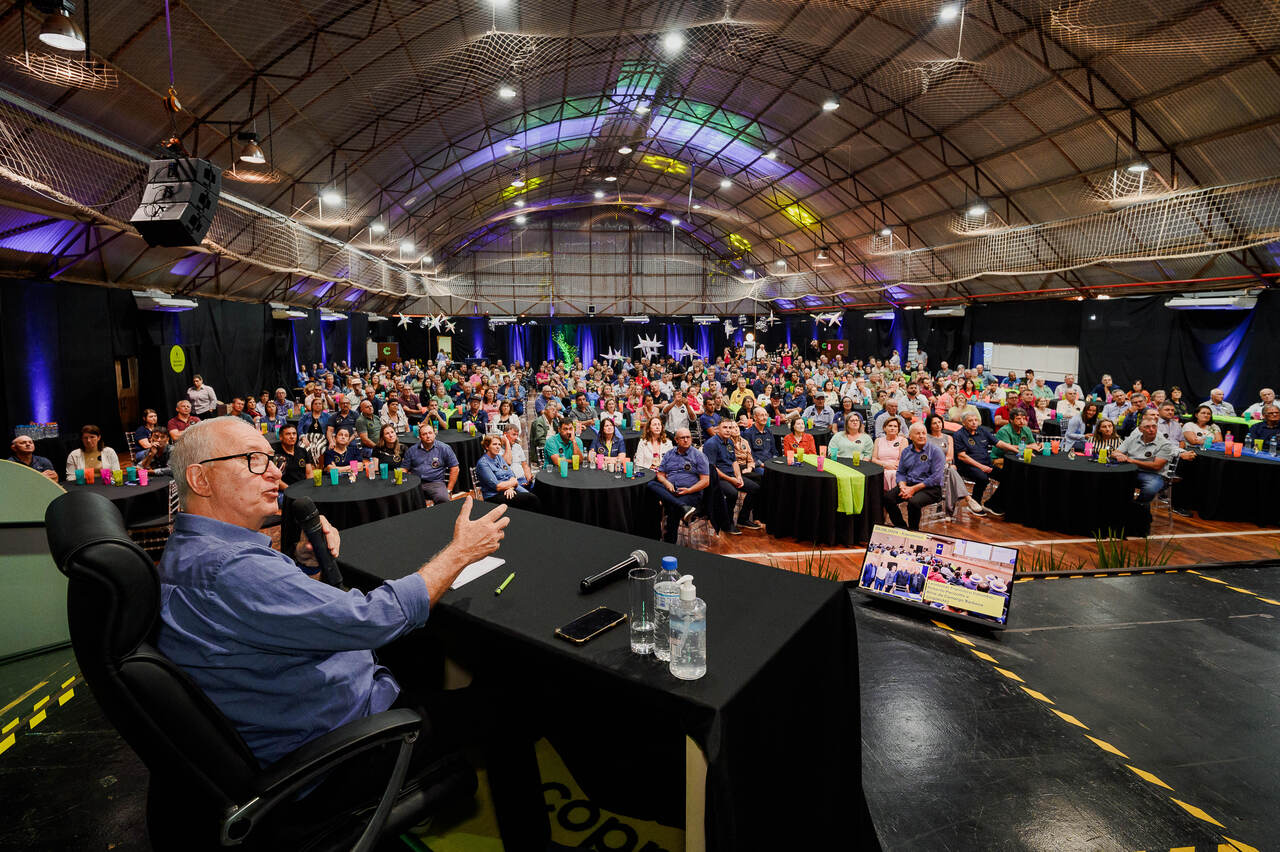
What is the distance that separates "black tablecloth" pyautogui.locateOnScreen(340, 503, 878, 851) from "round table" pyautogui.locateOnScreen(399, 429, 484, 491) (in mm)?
5896

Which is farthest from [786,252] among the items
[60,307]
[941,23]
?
[60,307]

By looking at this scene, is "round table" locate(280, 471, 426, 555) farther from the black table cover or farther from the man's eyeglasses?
the man's eyeglasses

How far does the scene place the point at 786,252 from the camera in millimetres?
25000

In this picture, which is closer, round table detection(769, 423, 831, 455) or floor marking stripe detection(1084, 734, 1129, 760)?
floor marking stripe detection(1084, 734, 1129, 760)

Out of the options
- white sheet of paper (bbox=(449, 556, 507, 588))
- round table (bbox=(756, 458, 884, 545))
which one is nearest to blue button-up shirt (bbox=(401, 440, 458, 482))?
round table (bbox=(756, 458, 884, 545))

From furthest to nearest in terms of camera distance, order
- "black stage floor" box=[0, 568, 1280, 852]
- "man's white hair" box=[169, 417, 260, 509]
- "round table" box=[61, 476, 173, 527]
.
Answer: "round table" box=[61, 476, 173, 527] < "black stage floor" box=[0, 568, 1280, 852] < "man's white hair" box=[169, 417, 260, 509]

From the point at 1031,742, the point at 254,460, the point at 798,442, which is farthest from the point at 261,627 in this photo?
the point at 798,442

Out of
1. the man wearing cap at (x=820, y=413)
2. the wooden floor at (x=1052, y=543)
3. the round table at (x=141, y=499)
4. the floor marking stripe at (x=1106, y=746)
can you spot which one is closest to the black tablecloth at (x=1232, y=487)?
the wooden floor at (x=1052, y=543)

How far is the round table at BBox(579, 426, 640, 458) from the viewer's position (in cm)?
794

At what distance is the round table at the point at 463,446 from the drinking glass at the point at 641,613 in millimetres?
6655

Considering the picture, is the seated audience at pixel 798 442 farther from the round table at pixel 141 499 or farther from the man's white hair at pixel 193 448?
the round table at pixel 141 499

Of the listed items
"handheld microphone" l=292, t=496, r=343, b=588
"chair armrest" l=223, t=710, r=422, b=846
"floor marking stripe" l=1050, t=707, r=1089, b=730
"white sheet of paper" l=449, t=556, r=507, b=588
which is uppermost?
"handheld microphone" l=292, t=496, r=343, b=588

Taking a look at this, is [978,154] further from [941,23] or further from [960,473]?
[960,473]

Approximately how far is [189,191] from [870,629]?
A: 5.84m
